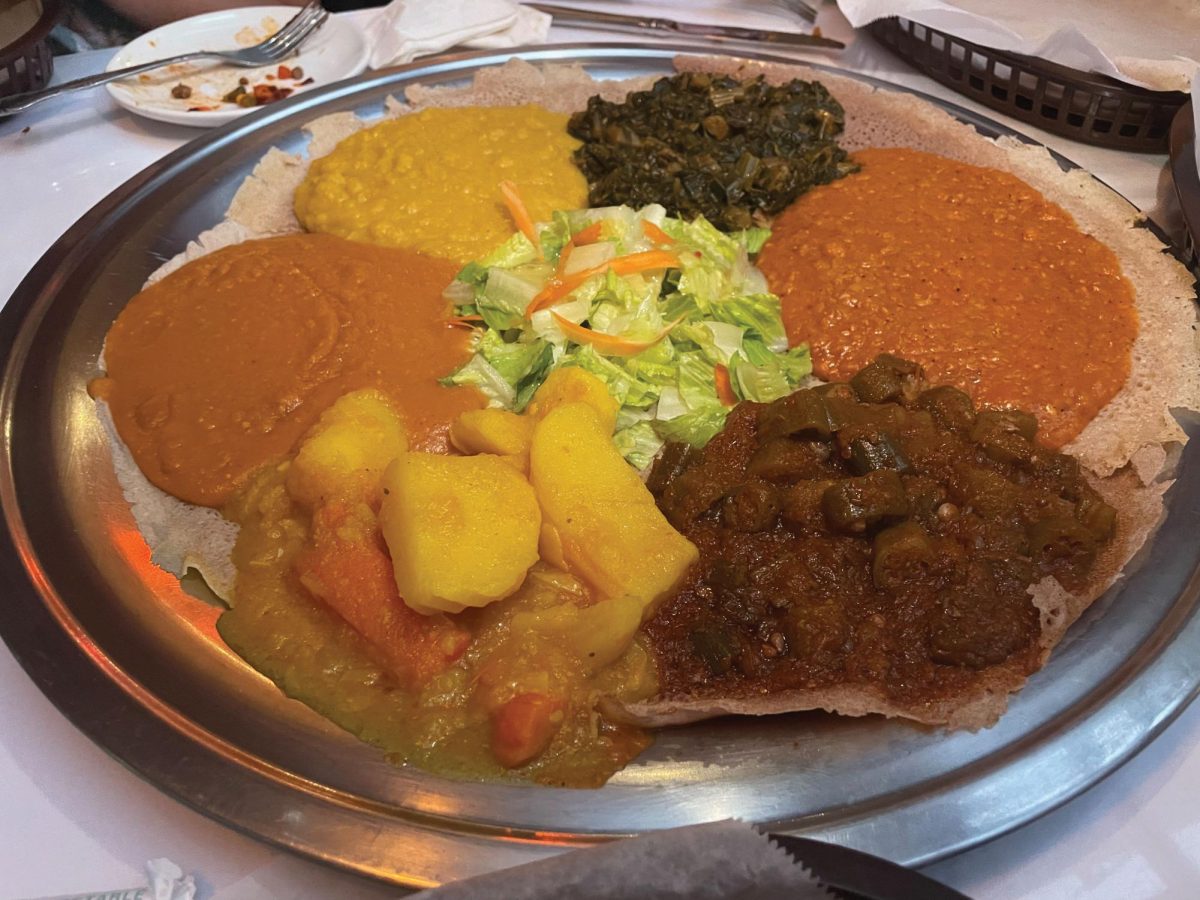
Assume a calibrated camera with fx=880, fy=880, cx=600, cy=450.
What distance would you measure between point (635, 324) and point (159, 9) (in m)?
3.77

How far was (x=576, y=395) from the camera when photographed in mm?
2436

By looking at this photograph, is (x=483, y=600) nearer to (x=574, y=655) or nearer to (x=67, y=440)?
(x=574, y=655)

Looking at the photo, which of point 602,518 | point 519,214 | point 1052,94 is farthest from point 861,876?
point 1052,94

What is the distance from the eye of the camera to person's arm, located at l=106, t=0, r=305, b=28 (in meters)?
4.71

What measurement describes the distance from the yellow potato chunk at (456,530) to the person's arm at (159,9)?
154 inches

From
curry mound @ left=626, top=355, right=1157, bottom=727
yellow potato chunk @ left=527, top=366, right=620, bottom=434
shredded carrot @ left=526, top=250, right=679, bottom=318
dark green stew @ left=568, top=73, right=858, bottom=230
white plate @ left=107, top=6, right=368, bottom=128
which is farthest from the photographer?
white plate @ left=107, top=6, right=368, bottom=128

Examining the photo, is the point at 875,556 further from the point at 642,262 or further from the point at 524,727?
the point at 642,262

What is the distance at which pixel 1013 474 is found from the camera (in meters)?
2.27

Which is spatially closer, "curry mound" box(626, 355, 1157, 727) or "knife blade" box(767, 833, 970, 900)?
"knife blade" box(767, 833, 970, 900)

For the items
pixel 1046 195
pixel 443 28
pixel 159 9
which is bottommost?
pixel 1046 195

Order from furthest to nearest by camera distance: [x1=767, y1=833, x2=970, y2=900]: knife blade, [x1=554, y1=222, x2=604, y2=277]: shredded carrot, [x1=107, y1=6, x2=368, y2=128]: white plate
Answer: [x1=107, y1=6, x2=368, y2=128]: white plate → [x1=554, y1=222, x2=604, y2=277]: shredded carrot → [x1=767, y1=833, x2=970, y2=900]: knife blade

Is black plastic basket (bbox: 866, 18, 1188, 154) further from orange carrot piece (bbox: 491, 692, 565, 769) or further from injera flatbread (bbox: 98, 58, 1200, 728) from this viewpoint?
orange carrot piece (bbox: 491, 692, 565, 769)

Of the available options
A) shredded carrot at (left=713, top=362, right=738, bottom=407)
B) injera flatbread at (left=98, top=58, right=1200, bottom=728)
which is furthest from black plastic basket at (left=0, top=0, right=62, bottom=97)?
shredded carrot at (left=713, top=362, right=738, bottom=407)

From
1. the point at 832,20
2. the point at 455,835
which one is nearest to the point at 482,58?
the point at 832,20
